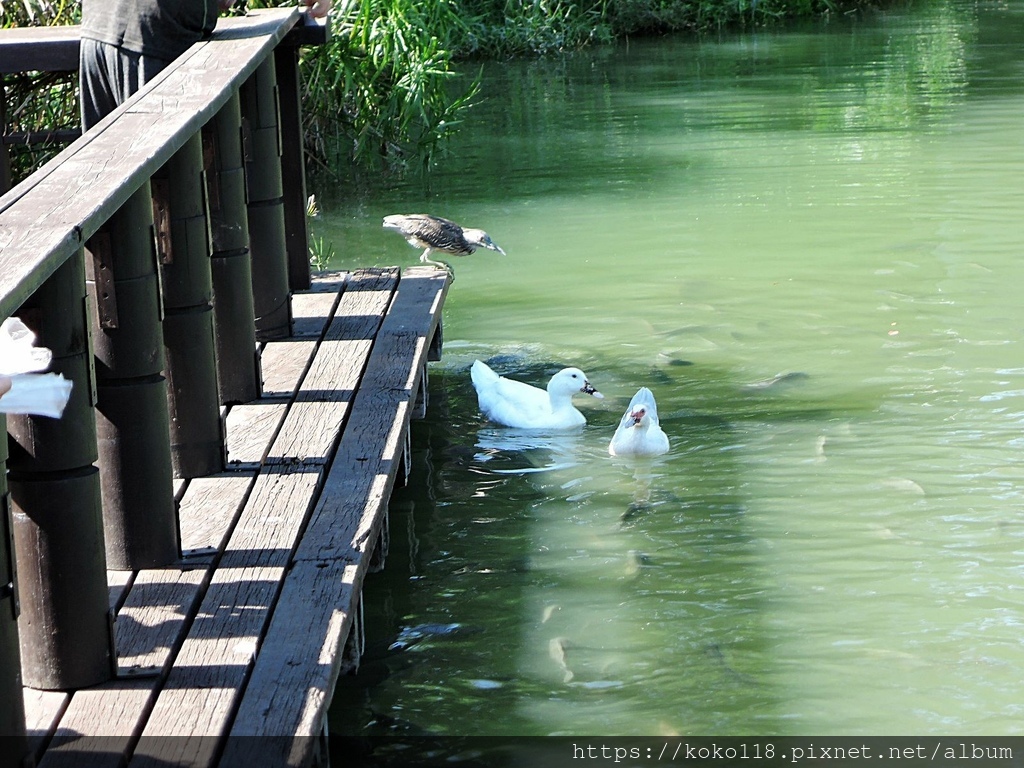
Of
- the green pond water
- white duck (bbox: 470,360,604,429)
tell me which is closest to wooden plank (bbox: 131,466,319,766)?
the green pond water

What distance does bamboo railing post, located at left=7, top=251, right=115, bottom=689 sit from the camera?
339 centimetres

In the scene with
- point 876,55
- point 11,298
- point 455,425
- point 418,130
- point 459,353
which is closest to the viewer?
point 11,298

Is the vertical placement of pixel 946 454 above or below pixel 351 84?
below

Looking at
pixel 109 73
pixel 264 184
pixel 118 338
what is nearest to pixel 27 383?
pixel 118 338

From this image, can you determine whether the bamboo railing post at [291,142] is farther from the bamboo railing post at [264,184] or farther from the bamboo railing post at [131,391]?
the bamboo railing post at [131,391]

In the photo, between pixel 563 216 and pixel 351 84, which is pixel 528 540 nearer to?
pixel 563 216

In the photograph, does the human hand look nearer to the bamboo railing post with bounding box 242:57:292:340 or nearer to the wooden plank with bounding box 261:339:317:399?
the bamboo railing post with bounding box 242:57:292:340

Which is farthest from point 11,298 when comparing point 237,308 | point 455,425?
point 455,425

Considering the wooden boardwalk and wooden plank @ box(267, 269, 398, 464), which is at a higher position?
wooden plank @ box(267, 269, 398, 464)

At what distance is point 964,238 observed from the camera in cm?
1045

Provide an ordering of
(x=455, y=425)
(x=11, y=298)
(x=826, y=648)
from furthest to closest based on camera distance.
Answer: (x=455, y=425)
(x=826, y=648)
(x=11, y=298)

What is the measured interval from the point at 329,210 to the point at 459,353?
403 cm

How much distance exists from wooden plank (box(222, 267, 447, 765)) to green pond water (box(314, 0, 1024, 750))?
1.85ft

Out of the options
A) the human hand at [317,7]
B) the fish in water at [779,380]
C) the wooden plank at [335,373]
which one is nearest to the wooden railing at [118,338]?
the wooden plank at [335,373]
